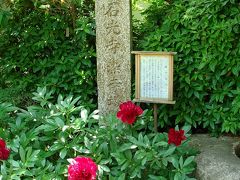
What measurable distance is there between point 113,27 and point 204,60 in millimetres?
822

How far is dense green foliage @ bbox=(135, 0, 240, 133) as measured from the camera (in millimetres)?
3539

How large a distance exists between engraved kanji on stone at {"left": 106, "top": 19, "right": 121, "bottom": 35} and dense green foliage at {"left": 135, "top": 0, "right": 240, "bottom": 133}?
490 mm

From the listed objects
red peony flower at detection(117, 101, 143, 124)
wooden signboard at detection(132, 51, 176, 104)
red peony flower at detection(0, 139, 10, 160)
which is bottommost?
red peony flower at detection(0, 139, 10, 160)

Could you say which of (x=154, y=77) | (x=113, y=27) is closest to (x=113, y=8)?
(x=113, y=27)

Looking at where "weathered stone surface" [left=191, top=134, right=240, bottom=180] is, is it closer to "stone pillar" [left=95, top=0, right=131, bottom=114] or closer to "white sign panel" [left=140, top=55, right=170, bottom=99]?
"white sign panel" [left=140, top=55, right=170, bottom=99]

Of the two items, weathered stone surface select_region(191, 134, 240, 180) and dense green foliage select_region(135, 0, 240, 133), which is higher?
dense green foliage select_region(135, 0, 240, 133)

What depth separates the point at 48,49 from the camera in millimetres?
4535

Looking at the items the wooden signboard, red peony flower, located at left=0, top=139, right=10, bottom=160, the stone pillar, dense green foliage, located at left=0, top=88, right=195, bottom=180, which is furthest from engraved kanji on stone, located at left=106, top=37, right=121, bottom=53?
red peony flower, located at left=0, top=139, right=10, bottom=160

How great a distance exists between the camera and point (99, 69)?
11.9 feet

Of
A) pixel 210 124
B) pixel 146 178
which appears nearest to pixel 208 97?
pixel 210 124

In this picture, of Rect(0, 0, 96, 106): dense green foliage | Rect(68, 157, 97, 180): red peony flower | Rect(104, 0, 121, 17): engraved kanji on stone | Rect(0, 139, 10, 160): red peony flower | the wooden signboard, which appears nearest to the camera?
Rect(68, 157, 97, 180): red peony flower

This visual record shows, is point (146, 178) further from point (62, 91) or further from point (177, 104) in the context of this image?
point (62, 91)

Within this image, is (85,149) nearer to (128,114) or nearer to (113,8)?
(128,114)

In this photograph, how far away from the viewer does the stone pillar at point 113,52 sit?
346cm
